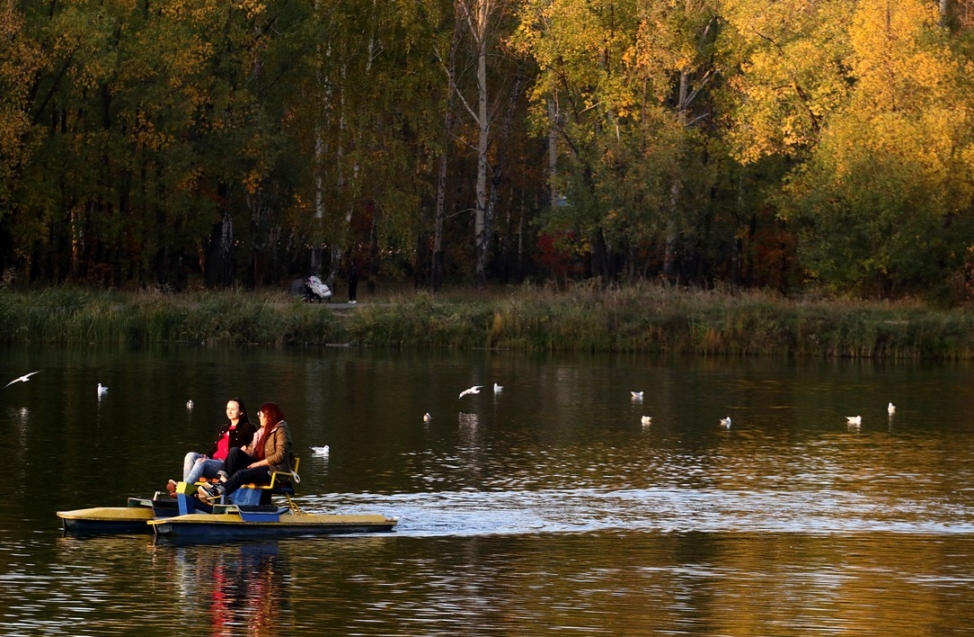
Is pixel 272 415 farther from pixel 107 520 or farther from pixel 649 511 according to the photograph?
pixel 649 511

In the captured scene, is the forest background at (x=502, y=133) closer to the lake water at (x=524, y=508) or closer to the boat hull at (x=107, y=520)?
the lake water at (x=524, y=508)

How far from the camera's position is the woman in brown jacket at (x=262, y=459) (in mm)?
21359

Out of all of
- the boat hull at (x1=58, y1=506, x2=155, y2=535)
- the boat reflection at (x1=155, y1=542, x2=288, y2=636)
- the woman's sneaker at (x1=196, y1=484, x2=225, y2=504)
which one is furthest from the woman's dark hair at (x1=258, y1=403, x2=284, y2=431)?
the boat hull at (x1=58, y1=506, x2=155, y2=535)

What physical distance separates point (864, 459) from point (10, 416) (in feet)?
55.4

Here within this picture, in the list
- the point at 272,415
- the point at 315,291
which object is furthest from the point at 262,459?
the point at 315,291

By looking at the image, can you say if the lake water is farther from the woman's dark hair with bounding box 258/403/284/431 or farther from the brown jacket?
the woman's dark hair with bounding box 258/403/284/431

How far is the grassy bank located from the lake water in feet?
36.5

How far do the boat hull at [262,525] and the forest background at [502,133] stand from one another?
41.0 meters

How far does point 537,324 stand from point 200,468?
121ft

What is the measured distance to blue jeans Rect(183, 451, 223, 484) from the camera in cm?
2145

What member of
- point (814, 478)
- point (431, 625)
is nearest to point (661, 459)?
point (814, 478)

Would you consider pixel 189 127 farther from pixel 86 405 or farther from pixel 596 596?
pixel 596 596

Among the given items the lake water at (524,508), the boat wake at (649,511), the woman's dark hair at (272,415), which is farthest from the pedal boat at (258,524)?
the woman's dark hair at (272,415)

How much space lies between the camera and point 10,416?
3512 cm
